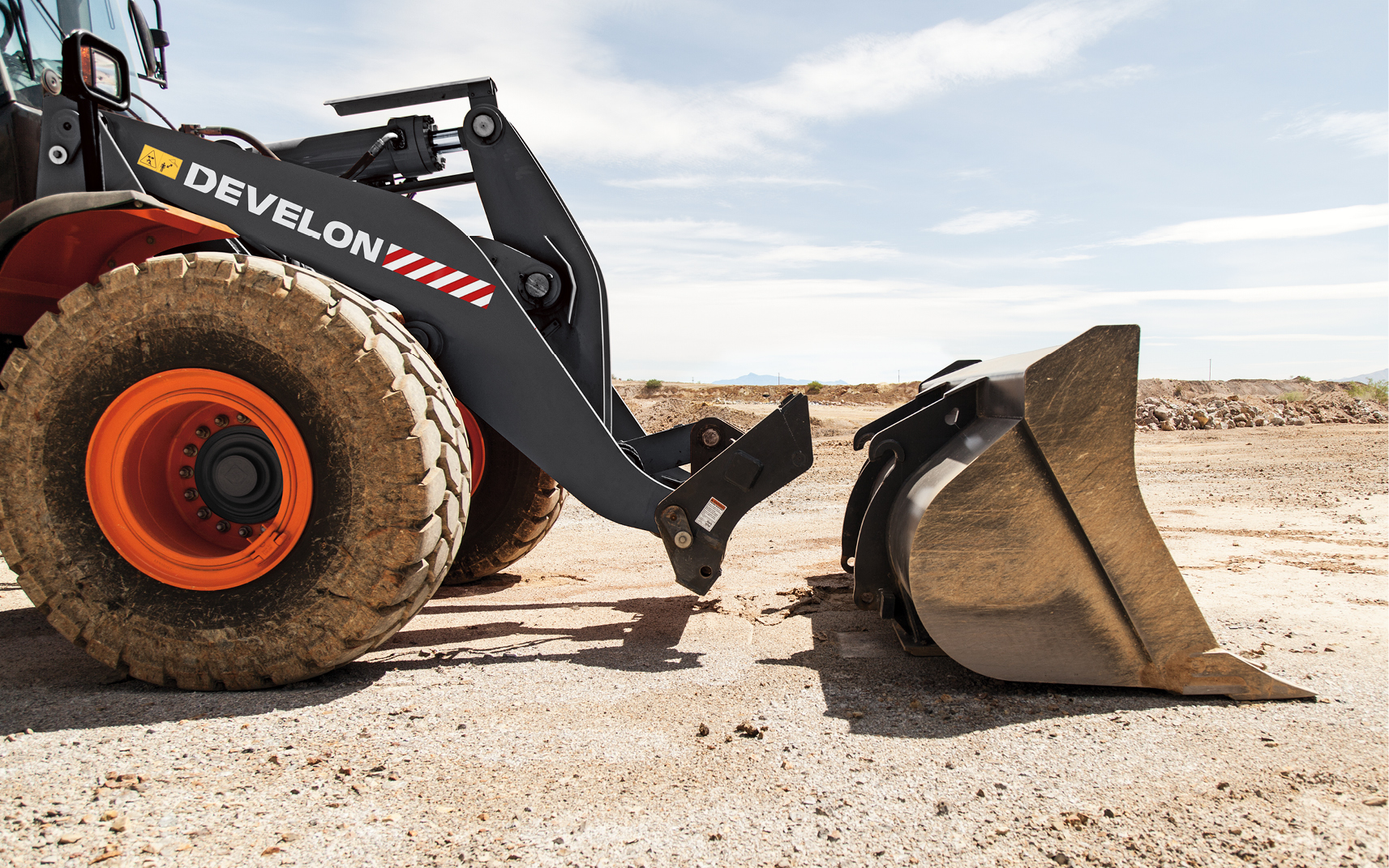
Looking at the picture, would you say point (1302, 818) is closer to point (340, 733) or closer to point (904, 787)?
point (904, 787)

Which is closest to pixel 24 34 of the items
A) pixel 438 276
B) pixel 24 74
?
pixel 24 74

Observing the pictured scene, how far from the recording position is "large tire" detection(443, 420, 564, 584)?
4410 millimetres

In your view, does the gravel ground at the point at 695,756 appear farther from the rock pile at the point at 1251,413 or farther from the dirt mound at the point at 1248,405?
the rock pile at the point at 1251,413

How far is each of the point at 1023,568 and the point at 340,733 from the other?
2.13 meters

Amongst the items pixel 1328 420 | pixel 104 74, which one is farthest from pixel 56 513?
pixel 1328 420

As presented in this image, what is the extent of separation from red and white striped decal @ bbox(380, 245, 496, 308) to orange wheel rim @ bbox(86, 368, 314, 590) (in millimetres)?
789

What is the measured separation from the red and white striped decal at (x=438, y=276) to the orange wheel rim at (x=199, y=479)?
31.1 inches

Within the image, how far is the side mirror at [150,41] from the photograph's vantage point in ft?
15.7

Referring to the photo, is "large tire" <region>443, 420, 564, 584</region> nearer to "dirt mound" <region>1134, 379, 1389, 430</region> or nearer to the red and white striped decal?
the red and white striped decal

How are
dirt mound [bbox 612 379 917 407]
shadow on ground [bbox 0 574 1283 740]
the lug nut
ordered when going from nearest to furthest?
shadow on ground [bbox 0 574 1283 740] → the lug nut → dirt mound [bbox 612 379 917 407]

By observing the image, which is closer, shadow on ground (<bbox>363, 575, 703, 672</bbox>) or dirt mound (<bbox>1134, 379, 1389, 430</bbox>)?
shadow on ground (<bbox>363, 575, 703, 672</bbox>)

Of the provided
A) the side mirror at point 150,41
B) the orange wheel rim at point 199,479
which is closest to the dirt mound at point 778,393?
the side mirror at point 150,41

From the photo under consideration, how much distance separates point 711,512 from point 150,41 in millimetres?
4573

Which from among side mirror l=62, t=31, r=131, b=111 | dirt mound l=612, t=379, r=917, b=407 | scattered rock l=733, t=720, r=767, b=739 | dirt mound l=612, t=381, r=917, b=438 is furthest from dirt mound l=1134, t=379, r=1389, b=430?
side mirror l=62, t=31, r=131, b=111
